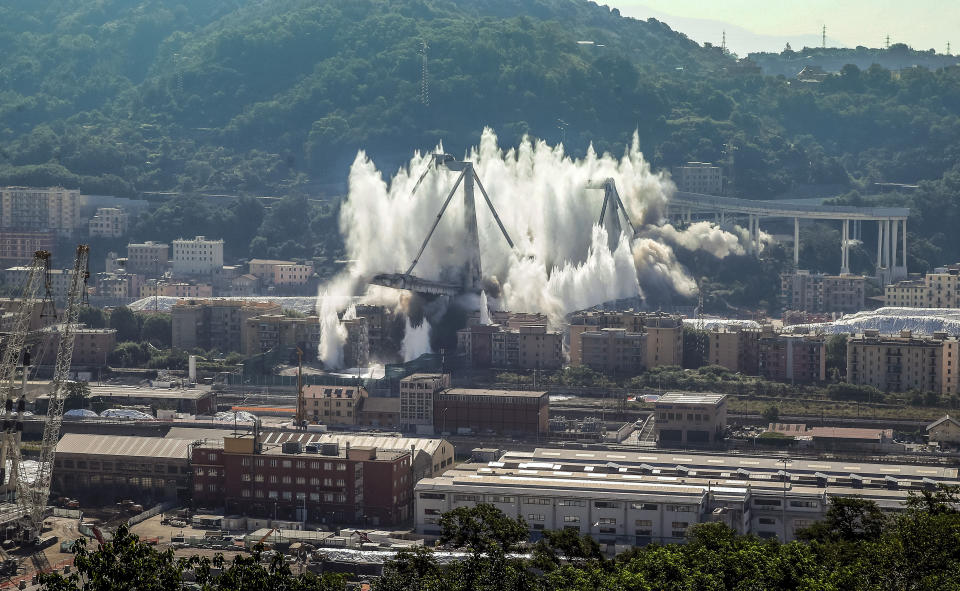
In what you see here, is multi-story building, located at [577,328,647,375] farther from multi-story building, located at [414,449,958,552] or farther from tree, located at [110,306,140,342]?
tree, located at [110,306,140,342]

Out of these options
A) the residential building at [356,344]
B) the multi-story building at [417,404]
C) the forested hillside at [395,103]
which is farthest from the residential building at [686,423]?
the forested hillside at [395,103]

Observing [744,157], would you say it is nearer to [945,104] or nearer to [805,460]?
[945,104]

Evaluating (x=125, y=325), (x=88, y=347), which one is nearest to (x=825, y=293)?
(x=125, y=325)

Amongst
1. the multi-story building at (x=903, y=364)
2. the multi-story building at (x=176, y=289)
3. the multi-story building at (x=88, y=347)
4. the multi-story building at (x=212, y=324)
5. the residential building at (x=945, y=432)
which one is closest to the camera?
the residential building at (x=945, y=432)

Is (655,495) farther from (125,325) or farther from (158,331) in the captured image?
(125,325)

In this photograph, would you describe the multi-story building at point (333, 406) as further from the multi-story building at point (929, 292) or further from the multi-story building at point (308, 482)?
the multi-story building at point (929, 292)

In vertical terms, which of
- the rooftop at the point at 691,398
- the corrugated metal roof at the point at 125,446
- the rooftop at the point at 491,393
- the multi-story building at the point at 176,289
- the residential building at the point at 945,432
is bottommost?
the corrugated metal roof at the point at 125,446
